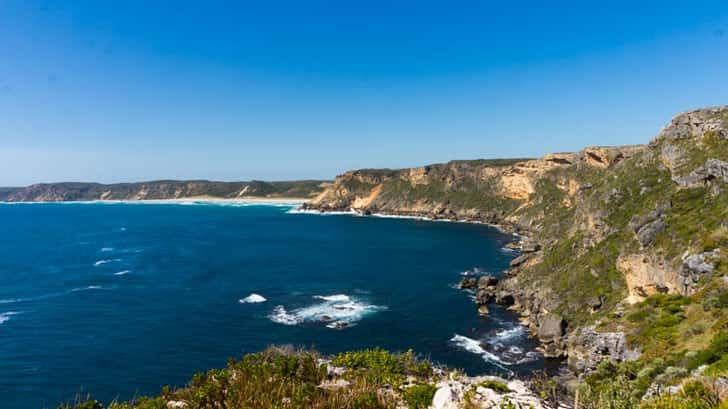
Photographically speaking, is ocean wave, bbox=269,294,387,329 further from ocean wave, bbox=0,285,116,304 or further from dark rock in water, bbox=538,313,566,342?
ocean wave, bbox=0,285,116,304

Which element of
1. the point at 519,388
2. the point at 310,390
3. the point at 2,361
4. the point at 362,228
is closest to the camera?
the point at 310,390

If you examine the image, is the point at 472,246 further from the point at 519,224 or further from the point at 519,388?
the point at 519,388

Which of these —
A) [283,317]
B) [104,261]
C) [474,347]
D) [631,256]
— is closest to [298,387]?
[474,347]

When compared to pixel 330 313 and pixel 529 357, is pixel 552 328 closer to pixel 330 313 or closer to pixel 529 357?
pixel 529 357

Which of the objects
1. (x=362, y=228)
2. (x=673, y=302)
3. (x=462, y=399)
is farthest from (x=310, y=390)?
(x=362, y=228)

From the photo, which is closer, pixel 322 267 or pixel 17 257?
pixel 322 267

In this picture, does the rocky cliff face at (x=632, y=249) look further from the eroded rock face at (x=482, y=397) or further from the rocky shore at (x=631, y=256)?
the eroded rock face at (x=482, y=397)

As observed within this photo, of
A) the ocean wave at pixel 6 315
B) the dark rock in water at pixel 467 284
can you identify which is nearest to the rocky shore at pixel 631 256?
the dark rock in water at pixel 467 284
